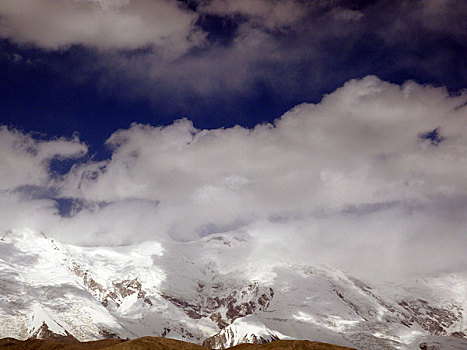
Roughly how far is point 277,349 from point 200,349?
26.6 metres

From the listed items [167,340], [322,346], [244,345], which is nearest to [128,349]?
[167,340]

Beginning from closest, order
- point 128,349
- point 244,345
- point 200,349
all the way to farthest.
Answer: point 128,349, point 200,349, point 244,345

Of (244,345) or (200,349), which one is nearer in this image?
(200,349)

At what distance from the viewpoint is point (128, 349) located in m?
140

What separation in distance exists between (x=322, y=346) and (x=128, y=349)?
207 feet

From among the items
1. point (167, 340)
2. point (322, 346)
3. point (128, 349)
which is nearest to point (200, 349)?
point (167, 340)

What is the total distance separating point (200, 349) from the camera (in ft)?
499

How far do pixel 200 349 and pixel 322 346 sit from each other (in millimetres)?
41132

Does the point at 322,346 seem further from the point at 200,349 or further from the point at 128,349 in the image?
the point at 128,349

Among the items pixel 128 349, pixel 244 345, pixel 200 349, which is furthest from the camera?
pixel 244 345

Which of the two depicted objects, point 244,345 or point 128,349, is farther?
point 244,345

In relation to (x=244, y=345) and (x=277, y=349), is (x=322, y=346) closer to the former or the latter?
(x=277, y=349)

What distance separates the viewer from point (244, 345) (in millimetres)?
167750

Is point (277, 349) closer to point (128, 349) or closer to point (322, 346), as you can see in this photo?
point (322, 346)
